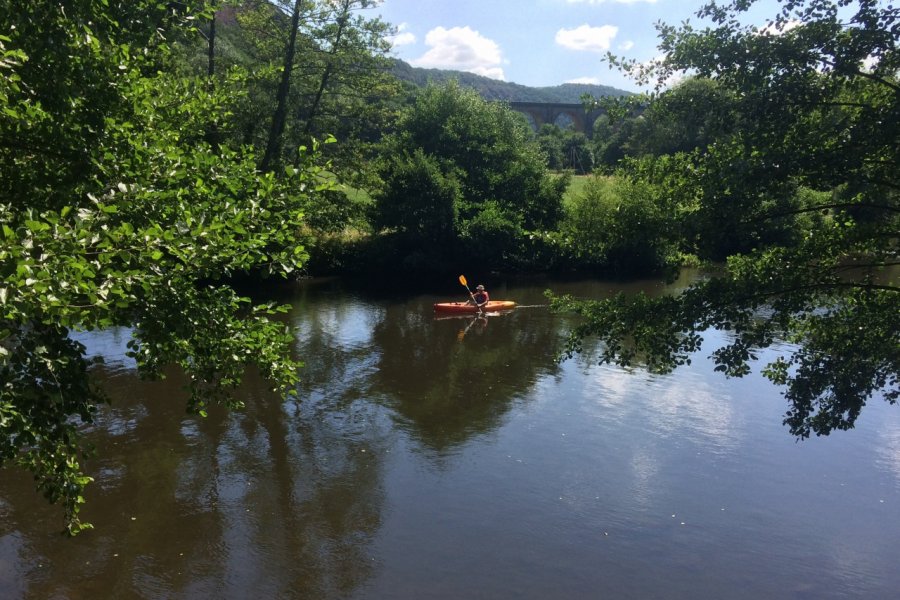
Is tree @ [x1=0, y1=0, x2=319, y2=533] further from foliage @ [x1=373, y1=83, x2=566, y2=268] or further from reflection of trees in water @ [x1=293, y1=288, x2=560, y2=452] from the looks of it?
foliage @ [x1=373, y1=83, x2=566, y2=268]

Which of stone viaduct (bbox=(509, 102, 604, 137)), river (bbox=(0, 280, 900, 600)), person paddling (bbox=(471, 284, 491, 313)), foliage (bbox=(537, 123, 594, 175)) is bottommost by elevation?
river (bbox=(0, 280, 900, 600))

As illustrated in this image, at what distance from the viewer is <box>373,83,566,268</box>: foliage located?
28.2 metres

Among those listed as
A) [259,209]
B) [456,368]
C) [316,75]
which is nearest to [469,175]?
[316,75]

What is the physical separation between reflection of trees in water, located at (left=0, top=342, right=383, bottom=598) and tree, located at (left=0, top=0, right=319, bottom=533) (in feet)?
10.6

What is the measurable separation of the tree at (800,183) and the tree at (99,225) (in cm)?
418

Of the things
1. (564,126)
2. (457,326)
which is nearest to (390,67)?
(457,326)

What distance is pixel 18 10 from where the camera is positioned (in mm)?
4875

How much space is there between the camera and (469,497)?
10.4 meters

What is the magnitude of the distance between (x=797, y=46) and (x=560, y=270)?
80.9 ft

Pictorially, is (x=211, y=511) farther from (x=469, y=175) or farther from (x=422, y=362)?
(x=469, y=175)

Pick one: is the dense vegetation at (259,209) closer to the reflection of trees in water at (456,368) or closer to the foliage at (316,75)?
the reflection of trees in water at (456,368)

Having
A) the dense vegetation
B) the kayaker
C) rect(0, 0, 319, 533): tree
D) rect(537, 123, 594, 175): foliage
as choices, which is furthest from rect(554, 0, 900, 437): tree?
rect(537, 123, 594, 175): foliage

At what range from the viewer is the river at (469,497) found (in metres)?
8.38

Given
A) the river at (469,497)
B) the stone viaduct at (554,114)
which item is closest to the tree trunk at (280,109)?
the river at (469,497)
